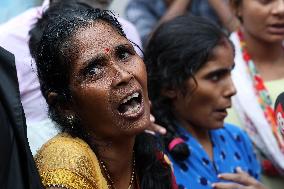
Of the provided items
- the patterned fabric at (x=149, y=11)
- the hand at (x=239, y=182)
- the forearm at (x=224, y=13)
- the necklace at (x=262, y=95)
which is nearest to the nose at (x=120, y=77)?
the hand at (x=239, y=182)

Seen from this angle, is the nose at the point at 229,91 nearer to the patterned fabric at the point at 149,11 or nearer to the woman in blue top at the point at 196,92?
the woman in blue top at the point at 196,92

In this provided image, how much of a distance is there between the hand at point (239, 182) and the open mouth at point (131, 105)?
0.84 meters

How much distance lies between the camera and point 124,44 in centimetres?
189

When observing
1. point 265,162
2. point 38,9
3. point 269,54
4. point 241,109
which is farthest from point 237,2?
point 38,9

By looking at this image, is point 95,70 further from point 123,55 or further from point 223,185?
point 223,185

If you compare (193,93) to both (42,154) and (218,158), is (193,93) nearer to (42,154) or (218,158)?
(218,158)

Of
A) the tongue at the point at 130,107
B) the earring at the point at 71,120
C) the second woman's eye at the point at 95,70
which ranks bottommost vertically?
the earring at the point at 71,120

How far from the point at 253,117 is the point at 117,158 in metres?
1.39

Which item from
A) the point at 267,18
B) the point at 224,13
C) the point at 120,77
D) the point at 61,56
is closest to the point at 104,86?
the point at 120,77

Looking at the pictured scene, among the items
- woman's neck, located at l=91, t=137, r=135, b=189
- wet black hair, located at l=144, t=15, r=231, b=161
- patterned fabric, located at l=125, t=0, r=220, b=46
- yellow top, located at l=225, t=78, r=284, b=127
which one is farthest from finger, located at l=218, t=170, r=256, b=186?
patterned fabric, located at l=125, t=0, r=220, b=46

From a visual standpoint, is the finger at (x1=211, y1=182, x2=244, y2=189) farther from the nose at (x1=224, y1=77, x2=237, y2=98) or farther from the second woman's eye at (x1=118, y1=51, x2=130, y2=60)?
the second woman's eye at (x1=118, y1=51, x2=130, y2=60)

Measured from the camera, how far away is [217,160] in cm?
270

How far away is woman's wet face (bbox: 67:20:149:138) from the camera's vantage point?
71.4 inches

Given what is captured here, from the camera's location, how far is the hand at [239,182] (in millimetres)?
2561
